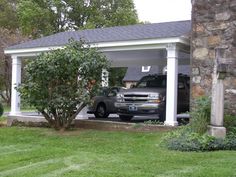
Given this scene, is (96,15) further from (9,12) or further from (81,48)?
(81,48)

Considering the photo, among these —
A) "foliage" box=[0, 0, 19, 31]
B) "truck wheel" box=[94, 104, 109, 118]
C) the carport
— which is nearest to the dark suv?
"truck wheel" box=[94, 104, 109, 118]

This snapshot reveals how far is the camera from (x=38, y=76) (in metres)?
13.9

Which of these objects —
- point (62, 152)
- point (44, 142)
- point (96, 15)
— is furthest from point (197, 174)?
point (96, 15)

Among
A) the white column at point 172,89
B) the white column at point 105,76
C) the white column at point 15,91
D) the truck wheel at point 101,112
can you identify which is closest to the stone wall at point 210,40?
the white column at point 172,89

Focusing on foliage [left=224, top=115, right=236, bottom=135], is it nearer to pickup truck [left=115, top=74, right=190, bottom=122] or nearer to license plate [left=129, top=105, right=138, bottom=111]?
pickup truck [left=115, top=74, right=190, bottom=122]

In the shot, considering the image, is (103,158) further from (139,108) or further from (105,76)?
(139,108)

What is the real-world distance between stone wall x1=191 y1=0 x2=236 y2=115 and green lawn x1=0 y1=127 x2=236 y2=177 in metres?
2.15

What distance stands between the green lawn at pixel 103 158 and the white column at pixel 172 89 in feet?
3.57

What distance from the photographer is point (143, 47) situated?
48.1ft

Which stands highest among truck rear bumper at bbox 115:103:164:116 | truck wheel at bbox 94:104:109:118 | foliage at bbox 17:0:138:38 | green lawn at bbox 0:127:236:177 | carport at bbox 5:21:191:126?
foliage at bbox 17:0:138:38

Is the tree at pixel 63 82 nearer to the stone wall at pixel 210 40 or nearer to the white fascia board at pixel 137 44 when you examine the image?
the white fascia board at pixel 137 44

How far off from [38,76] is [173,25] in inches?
219

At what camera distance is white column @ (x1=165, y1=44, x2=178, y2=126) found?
44.5 feet

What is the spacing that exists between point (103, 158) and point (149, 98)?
21.7 feet
